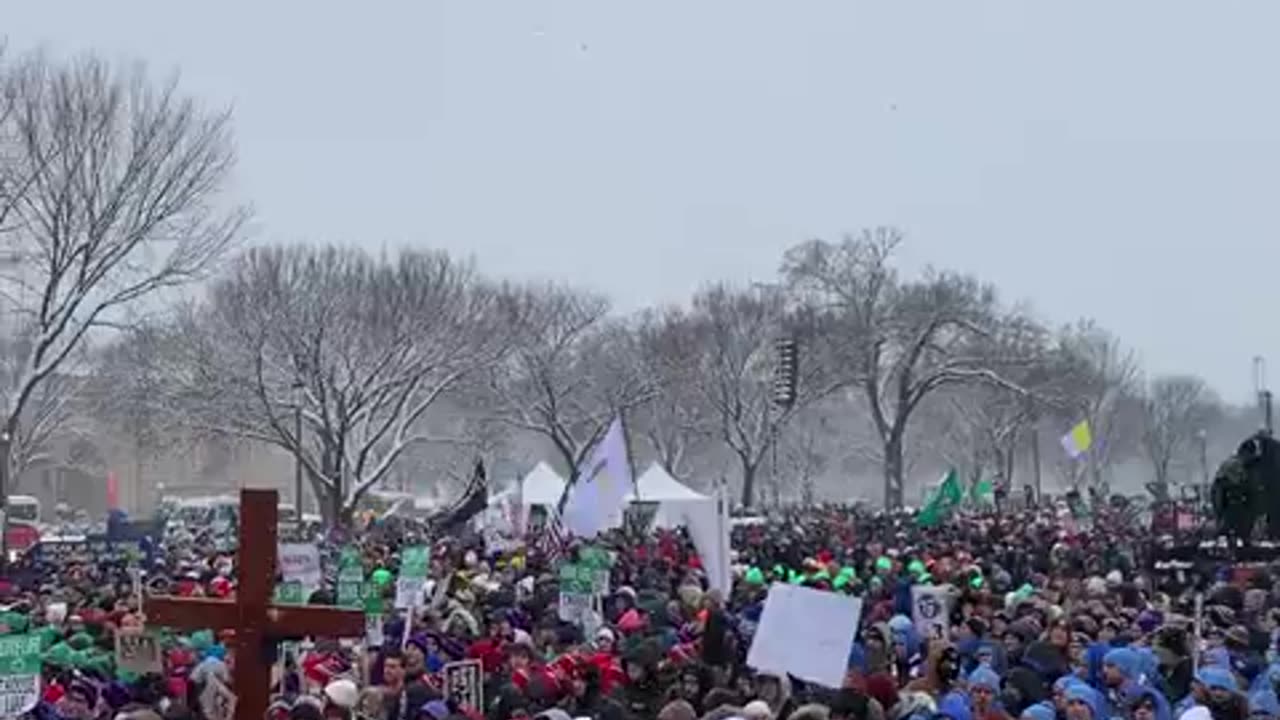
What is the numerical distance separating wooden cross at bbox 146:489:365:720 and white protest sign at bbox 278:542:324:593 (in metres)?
9.09

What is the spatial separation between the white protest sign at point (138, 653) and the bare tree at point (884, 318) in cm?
5181

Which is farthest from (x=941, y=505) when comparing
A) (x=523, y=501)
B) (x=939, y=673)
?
(x=939, y=673)

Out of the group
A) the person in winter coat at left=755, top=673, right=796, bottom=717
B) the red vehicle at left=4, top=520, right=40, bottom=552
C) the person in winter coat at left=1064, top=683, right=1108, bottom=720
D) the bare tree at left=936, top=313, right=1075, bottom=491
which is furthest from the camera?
the bare tree at left=936, top=313, right=1075, bottom=491

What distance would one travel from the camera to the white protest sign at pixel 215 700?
10820 millimetres

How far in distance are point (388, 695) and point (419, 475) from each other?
96.9 m

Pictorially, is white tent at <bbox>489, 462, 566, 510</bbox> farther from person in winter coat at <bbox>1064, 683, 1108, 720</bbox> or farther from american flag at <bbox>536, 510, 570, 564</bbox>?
person in winter coat at <bbox>1064, 683, 1108, 720</bbox>

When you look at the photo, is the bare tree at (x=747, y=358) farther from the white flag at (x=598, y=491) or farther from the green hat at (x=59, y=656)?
the green hat at (x=59, y=656)

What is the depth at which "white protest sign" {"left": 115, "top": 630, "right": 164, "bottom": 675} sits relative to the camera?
13.1 meters

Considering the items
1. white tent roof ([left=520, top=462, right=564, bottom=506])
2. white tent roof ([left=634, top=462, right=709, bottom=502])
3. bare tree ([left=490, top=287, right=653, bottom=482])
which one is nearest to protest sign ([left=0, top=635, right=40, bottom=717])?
white tent roof ([left=520, top=462, right=564, bottom=506])

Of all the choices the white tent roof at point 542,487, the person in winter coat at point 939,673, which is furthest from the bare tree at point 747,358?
the person in winter coat at point 939,673

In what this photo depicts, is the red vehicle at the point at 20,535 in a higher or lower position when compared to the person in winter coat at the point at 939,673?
higher

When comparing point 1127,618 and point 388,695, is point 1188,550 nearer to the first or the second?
point 1127,618

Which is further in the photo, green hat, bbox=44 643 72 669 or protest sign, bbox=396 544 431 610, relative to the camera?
protest sign, bbox=396 544 431 610

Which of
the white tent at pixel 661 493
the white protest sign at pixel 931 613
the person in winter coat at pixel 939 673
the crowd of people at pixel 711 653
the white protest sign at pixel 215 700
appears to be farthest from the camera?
the white tent at pixel 661 493
